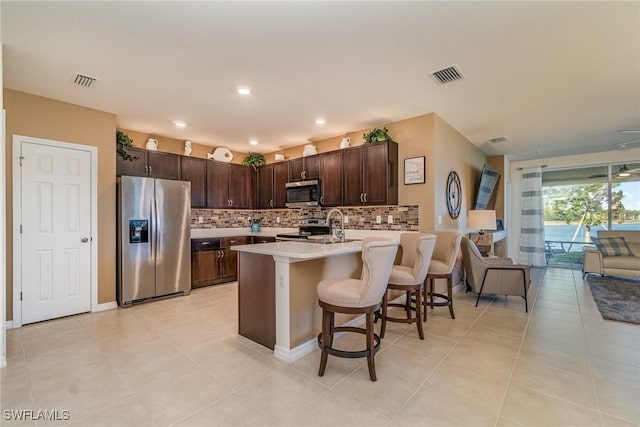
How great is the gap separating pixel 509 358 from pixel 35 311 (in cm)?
499

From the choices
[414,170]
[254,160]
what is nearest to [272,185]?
[254,160]

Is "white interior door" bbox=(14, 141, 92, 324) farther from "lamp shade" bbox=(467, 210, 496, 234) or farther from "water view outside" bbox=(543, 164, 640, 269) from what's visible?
"water view outside" bbox=(543, 164, 640, 269)

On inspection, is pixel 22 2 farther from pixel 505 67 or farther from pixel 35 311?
pixel 505 67

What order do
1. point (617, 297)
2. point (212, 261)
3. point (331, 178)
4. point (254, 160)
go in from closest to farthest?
point (617, 297), point (331, 178), point (212, 261), point (254, 160)

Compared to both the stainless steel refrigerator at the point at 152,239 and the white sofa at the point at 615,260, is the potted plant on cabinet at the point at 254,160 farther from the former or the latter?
the white sofa at the point at 615,260

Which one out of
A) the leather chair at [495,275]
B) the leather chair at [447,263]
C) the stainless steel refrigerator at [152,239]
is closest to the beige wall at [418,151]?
the leather chair at [447,263]

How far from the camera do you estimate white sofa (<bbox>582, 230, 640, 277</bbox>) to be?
535cm

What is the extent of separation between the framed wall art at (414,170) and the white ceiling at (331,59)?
2.19ft

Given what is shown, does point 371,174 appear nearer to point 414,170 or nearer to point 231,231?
point 414,170

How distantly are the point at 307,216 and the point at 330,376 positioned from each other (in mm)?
3684

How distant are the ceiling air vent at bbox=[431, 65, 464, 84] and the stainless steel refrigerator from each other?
150 inches

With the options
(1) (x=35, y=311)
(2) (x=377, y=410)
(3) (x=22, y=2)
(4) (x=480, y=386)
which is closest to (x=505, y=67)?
(4) (x=480, y=386)

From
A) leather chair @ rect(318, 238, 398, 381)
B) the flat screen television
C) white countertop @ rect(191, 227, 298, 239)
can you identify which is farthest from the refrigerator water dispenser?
the flat screen television

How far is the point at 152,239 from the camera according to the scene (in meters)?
4.14
